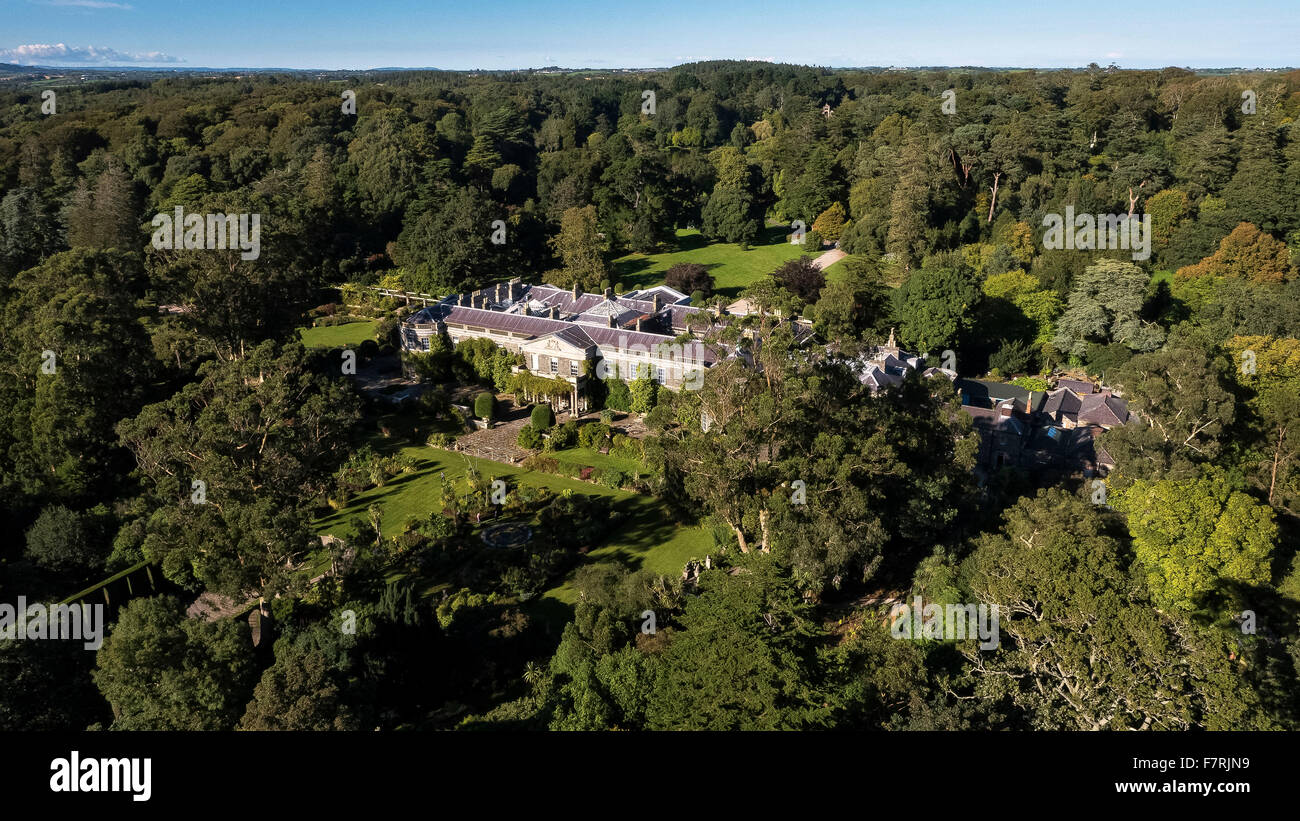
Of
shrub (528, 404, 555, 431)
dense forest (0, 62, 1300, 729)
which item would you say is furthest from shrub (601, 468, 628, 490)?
shrub (528, 404, 555, 431)

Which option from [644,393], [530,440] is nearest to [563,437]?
[530,440]

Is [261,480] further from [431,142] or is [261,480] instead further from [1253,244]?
[431,142]

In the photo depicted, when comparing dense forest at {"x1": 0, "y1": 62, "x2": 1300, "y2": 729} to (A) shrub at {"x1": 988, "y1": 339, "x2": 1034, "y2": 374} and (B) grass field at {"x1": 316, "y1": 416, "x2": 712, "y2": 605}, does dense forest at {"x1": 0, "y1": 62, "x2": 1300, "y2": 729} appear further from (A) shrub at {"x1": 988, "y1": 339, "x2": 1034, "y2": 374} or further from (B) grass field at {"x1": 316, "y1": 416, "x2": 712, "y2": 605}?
(B) grass field at {"x1": 316, "y1": 416, "x2": 712, "y2": 605}

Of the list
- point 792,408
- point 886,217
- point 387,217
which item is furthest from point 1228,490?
point 387,217

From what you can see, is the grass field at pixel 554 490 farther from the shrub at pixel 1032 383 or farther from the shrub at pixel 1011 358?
the shrub at pixel 1011 358

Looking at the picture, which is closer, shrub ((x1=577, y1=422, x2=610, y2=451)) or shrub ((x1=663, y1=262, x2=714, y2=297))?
shrub ((x1=577, y1=422, x2=610, y2=451))

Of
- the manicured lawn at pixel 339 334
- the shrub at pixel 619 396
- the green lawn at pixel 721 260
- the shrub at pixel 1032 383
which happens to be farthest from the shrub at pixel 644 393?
the green lawn at pixel 721 260

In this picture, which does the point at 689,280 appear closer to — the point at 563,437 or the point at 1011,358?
the point at 1011,358
